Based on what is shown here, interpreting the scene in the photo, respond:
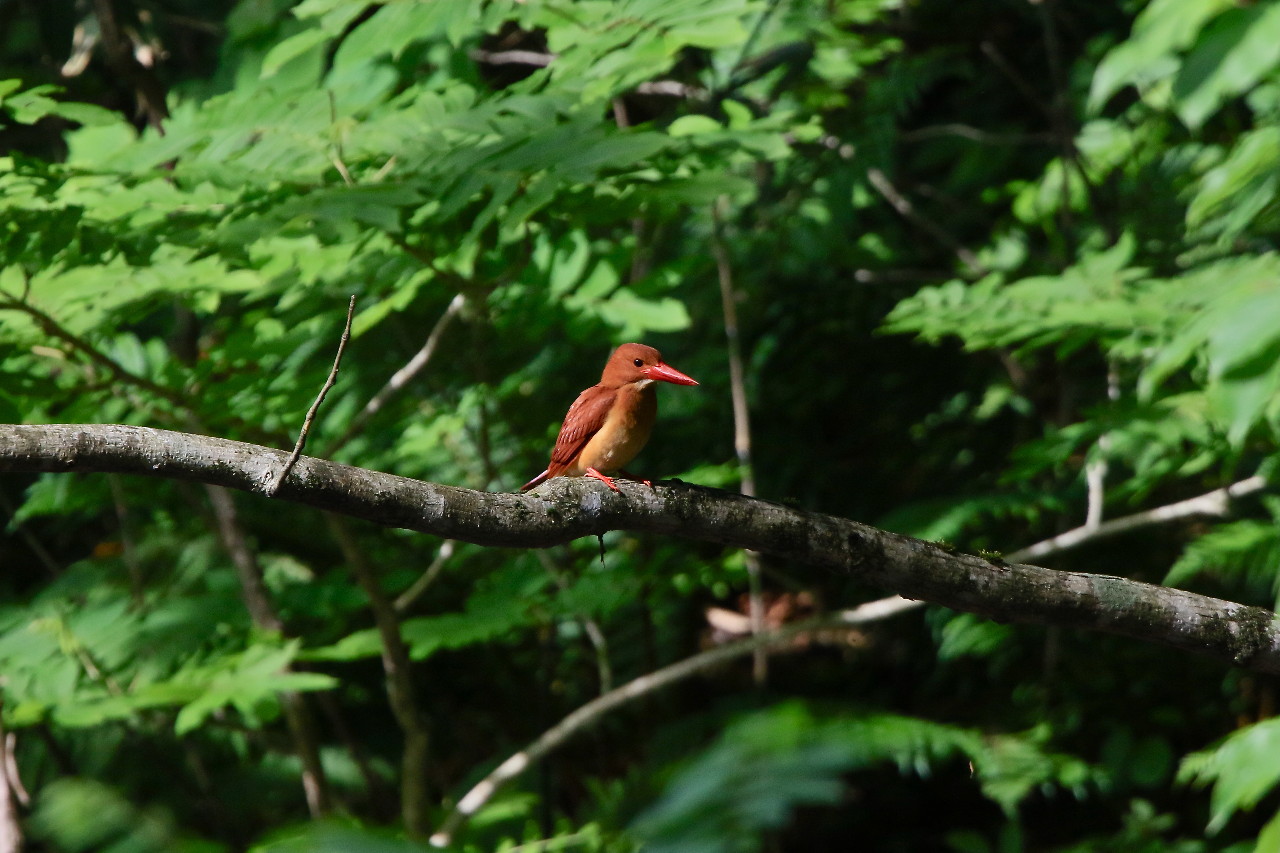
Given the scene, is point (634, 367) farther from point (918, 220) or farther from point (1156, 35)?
point (918, 220)

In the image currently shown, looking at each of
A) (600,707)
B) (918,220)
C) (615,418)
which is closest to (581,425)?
(615,418)

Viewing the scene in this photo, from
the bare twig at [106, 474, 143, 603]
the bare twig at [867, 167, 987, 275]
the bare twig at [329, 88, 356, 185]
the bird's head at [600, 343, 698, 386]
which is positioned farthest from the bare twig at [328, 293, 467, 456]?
the bare twig at [867, 167, 987, 275]

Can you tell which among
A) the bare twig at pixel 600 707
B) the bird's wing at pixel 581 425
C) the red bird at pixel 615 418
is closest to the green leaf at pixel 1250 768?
the red bird at pixel 615 418

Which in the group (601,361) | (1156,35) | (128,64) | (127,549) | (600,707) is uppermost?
(128,64)

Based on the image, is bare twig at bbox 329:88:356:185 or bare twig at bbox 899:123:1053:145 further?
bare twig at bbox 899:123:1053:145

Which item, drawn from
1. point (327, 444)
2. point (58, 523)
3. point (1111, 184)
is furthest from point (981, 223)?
point (58, 523)

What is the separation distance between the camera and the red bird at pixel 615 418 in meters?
3.24

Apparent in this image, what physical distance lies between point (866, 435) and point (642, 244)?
1.60m

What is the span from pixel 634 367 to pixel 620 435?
0.91ft

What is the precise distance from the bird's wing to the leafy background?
0.37 metres

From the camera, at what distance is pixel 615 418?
326 centimetres

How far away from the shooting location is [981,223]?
6699mm

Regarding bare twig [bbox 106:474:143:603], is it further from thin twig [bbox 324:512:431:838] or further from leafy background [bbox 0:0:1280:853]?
thin twig [bbox 324:512:431:838]

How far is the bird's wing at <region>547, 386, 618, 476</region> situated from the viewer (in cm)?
328
